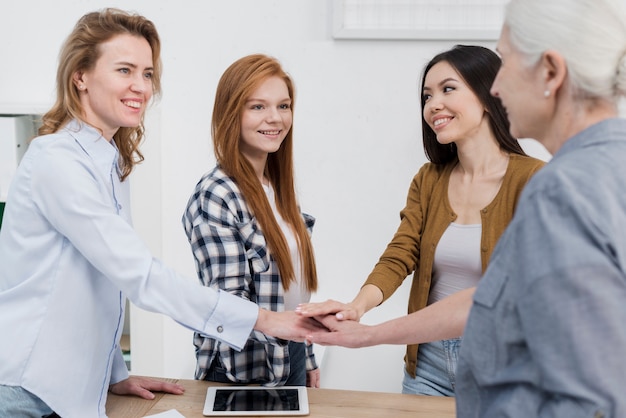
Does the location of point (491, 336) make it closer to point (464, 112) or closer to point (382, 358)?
point (464, 112)

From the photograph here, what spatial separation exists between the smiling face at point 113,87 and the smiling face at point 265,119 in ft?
1.27

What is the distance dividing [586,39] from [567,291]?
0.36 metres

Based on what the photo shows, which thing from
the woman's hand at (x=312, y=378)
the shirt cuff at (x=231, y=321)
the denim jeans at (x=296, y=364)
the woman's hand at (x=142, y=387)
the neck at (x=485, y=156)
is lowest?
the woman's hand at (x=312, y=378)

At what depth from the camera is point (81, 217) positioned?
4.53ft

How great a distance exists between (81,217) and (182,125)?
1.52 meters

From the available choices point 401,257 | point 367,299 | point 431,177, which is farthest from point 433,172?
point 367,299

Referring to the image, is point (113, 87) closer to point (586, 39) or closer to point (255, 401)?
point (255, 401)

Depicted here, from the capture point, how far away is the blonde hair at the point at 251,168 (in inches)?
74.3

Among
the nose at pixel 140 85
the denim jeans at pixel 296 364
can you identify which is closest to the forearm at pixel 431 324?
the denim jeans at pixel 296 364

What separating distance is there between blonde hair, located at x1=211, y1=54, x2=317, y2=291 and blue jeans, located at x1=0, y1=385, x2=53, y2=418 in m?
0.74

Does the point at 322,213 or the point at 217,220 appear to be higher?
the point at 217,220

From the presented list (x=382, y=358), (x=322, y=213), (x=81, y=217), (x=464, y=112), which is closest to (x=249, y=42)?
(x=322, y=213)

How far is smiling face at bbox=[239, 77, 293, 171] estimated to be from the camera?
6.38 ft

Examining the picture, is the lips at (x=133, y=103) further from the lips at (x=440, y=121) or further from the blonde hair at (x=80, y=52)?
the lips at (x=440, y=121)
